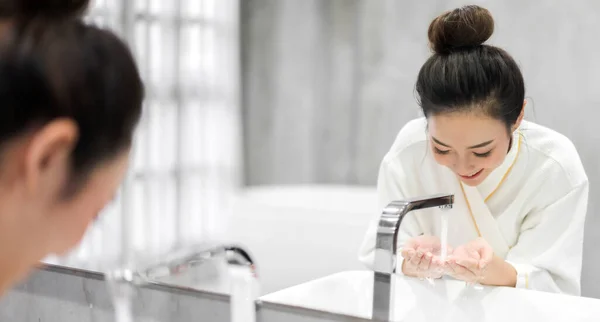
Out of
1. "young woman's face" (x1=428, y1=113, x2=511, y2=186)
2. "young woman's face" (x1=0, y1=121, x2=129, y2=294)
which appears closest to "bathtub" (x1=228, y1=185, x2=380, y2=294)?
"young woman's face" (x1=428, y1=113, x2=511, y2=186)

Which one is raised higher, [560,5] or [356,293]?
[560,5]

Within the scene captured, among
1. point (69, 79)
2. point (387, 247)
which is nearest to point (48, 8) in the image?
point (69, 79)

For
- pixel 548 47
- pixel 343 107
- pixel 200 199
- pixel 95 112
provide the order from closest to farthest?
pixel 95 112, pixel 548 47, pixel 343 107, pixel 200 199

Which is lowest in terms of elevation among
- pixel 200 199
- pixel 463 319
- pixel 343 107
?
pixel 463 319

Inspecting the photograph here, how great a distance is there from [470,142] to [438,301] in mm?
208

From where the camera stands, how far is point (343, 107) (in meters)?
0.84

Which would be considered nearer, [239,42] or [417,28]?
[417,28]

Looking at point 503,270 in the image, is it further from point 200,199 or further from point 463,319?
point 200,199

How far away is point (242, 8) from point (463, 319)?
1.72 feet

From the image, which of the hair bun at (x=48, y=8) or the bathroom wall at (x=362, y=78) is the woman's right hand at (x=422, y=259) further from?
the hair bun at (x=48, y=8)

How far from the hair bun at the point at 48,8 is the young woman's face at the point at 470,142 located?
0.49 meters

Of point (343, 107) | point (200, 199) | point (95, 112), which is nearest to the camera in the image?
point (95, 112)

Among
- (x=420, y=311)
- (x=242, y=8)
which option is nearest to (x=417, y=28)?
(x=242, y=8)

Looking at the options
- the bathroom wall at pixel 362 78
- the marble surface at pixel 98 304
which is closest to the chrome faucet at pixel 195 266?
the marble surface at pixel 98 304
